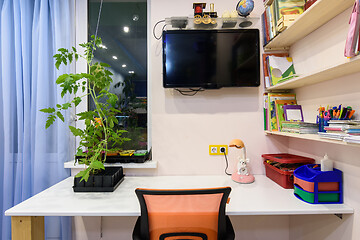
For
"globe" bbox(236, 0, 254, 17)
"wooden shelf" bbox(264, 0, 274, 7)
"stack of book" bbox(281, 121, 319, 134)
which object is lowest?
"stack of book" bbox(281, 121, 319, 134)

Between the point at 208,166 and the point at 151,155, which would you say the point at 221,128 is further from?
the point at 151,155

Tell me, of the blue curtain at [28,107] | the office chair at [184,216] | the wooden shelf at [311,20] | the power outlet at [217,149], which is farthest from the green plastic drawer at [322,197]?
the blue curtain at [28,107]

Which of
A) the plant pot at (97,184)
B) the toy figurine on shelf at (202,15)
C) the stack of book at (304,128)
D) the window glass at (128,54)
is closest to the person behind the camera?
the stack of book at (304,128)

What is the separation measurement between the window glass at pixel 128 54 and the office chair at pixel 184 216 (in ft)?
3.39

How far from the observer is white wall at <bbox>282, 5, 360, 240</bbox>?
3.62ft

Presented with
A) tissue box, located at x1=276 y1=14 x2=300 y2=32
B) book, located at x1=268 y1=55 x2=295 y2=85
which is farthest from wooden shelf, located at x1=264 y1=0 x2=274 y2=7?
book, located at x1=268 y1=55 x2=295 y2=85

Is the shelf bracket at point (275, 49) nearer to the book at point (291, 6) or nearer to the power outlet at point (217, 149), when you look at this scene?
the book at point (291, 6)

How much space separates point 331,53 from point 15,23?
2.64 meters

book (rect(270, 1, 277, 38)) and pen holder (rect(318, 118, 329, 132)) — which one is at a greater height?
book (rect(270, 1, 277, 38))

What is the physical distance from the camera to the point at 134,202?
121cm

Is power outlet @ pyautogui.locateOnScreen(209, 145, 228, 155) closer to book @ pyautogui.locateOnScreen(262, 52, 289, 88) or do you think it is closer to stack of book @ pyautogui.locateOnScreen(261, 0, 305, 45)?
book @ pyautogui.locateOnScreen(262, 52, 289, 88)

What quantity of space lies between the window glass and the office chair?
3.39 ft

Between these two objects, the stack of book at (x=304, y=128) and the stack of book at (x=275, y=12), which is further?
the stack of book at (x=275, y=12)

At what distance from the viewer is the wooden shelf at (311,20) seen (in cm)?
108
